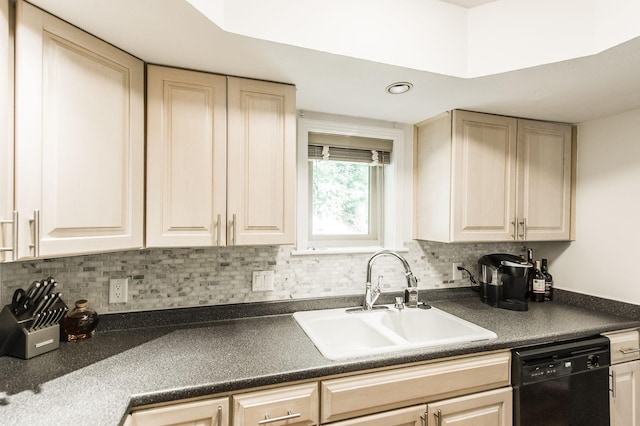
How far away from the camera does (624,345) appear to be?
1.61 meters

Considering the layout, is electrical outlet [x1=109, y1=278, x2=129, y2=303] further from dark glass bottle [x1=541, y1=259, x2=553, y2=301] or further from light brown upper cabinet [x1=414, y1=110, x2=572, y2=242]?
dark glass bottle [x1=541, y1=259, x2=553, y2=301]

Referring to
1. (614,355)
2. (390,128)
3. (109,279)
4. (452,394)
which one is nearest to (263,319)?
(109,279)

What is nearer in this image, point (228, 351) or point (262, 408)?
point (262, 408)

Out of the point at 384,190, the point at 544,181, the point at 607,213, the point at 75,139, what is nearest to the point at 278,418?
the point at 75,139

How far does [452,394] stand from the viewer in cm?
130

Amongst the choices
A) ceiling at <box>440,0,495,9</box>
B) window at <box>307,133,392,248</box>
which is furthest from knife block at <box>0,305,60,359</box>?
ceiling at <box>440,0,495,9</box>

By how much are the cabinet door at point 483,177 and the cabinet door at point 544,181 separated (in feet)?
0.26

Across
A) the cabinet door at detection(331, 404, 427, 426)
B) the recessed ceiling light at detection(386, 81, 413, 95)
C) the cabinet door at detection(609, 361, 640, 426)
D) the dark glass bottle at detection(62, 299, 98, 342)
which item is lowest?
the cabinet door at detection(609, 361, 640, 426)

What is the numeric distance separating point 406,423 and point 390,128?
5.17 feet

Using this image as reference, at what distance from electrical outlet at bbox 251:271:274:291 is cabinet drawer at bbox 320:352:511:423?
697 mm

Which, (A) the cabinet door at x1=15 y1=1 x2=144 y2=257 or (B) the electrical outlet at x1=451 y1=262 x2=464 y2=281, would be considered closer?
(A) the cabinet door at x1=15 y1=1 x2=144 y2=257

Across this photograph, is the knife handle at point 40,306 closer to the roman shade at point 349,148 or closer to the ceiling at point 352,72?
the ceiling at point 352,72

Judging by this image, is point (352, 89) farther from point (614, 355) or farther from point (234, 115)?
point (614, 355)

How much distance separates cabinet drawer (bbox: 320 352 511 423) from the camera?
1.14 metres
